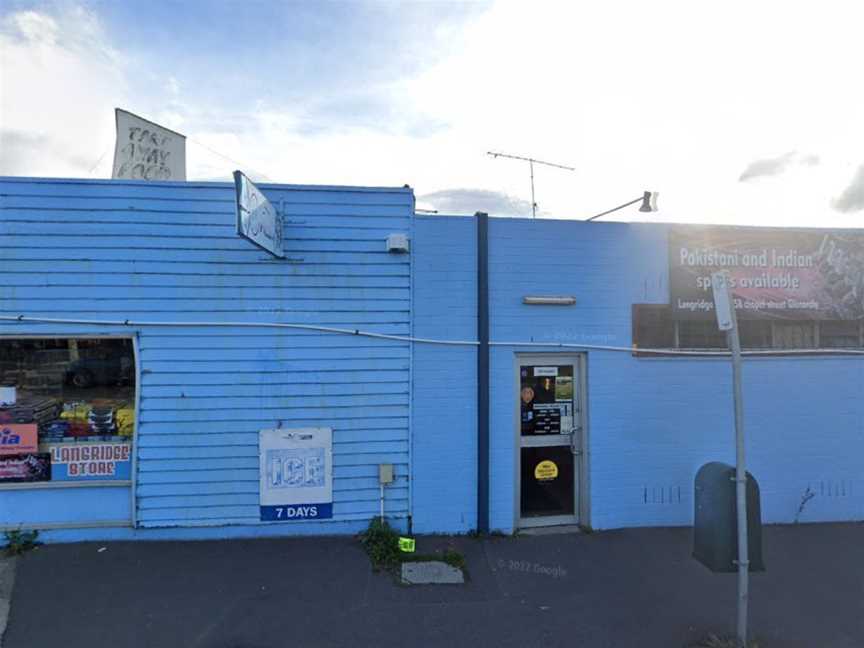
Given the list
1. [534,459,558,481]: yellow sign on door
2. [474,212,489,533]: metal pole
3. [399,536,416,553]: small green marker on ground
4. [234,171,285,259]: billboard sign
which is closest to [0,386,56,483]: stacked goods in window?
[234,171,285,259]: billboard sign

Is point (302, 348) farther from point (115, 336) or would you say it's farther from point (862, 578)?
point (862, 578)

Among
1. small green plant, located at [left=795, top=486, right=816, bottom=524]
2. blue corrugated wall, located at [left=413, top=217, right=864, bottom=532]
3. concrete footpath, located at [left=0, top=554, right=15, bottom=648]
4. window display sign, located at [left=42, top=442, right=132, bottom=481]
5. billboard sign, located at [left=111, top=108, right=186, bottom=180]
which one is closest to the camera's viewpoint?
concrete footpath, located at [left=0, top=554, right=15, bottom=648]

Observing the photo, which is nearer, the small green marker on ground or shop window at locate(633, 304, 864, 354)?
the small green marker on ground

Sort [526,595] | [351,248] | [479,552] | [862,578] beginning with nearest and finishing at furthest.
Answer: [526,595]
[862,578]
[479,552]
[351,248]

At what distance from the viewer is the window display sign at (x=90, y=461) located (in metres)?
5.02

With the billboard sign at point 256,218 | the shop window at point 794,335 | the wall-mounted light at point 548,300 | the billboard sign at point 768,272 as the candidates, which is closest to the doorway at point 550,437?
the wall-mounted light at point 548,300

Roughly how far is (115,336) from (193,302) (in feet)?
2.88

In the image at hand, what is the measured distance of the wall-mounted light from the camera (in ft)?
17.5

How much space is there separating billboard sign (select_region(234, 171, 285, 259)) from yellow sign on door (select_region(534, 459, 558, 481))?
3.79 m

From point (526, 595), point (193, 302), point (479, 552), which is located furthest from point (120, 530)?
point (526, 595)

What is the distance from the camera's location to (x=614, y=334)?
5469 mm

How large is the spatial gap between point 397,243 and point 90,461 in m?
4.11

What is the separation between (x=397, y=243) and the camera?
5109mm

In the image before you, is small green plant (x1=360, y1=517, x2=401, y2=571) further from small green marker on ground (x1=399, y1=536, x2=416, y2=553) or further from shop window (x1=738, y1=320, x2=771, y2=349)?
shop window (x1=738, y1=320, x2=771, y2=349)
